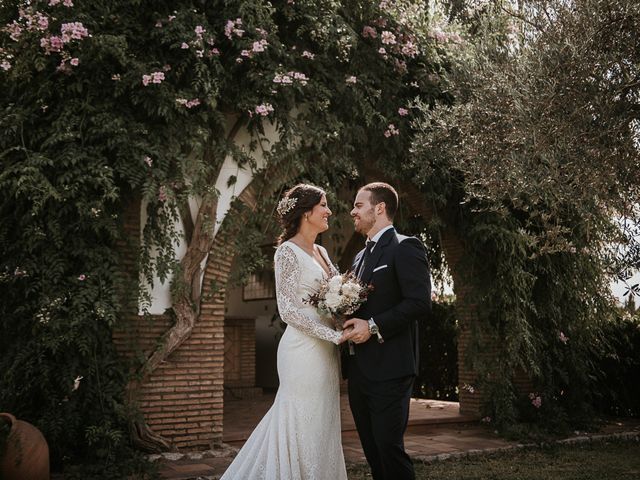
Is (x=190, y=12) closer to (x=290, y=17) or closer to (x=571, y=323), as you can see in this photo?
(x=290, y=17)

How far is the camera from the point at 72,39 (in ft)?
19.7

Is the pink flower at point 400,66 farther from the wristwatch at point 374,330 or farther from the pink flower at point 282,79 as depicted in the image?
the wristwatch at point 374,330

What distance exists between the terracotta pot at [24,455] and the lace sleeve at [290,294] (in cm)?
256

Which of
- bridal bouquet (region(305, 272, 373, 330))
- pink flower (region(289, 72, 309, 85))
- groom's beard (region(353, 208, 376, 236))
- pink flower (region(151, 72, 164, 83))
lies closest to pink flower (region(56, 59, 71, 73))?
pink flower (region(151, 72, 164, 83))

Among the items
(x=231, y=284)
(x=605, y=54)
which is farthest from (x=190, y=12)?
(x=605, y=54)

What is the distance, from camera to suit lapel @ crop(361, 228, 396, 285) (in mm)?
3967

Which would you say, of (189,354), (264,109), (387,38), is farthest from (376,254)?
(387,38)

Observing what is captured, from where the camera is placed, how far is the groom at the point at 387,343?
3.67 m

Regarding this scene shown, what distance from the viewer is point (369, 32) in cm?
775

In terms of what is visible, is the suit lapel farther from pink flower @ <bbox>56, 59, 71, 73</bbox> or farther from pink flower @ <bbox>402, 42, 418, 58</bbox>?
pink flower @ <bbox>402, 42, 418, 58</bbox>

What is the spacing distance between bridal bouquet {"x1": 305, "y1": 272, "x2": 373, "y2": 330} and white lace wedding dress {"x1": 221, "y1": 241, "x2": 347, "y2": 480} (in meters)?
0.13

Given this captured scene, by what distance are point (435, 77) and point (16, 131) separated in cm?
471

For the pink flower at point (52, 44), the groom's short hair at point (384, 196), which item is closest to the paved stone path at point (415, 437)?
the groom's short hair at point (384, 196)

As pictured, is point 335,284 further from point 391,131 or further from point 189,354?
point 391,131
